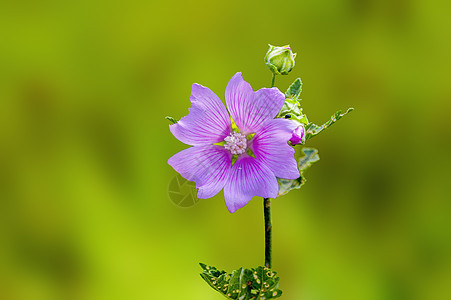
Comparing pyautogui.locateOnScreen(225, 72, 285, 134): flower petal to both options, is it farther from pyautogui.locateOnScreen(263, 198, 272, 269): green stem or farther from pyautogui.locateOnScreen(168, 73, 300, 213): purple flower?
pyautogui.locateOnScreen(263, 198, 272, 269): green stem

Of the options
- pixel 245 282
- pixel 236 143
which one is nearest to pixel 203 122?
pixel 236 143

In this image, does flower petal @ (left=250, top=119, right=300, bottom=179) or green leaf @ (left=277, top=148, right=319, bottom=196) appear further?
green leaf @ (left=277, top=148, right=319, bottom=196)

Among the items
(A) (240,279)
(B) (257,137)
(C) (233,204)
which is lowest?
(A) (240,279)

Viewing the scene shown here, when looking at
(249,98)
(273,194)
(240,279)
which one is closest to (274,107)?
(249,98)

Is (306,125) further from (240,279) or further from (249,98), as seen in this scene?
(240,279)

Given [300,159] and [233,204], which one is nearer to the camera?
[233,204]

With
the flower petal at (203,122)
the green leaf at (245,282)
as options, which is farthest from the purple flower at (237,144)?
the green leaf at (245,282)

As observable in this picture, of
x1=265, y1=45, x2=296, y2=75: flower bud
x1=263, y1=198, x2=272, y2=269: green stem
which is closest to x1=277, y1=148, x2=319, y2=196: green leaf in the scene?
x1=263, y1=198, x2=272, y2=269: green stem
